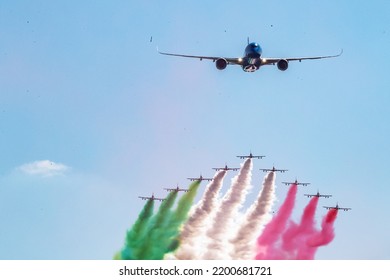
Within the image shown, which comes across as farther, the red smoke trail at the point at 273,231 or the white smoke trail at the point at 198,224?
the white smoke trail at the point at 198,224

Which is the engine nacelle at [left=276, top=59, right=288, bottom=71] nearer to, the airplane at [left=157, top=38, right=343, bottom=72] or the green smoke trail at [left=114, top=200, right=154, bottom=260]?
the airplane at [left=157, top=38, right=343, bottom=72]

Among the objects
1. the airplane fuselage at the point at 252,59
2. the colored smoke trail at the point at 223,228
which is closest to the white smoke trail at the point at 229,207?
the colored smoke trail at the point at 223,228

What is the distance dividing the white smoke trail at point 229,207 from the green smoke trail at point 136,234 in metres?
11.4

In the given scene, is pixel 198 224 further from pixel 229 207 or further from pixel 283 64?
pixel 283 64

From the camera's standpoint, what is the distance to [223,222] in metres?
138

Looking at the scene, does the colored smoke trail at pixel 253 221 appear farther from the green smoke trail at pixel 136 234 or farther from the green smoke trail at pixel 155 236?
the green smoke trail at pixel 136 234

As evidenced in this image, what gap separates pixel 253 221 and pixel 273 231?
426cm

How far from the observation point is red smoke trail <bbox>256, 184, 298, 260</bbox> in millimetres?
129125

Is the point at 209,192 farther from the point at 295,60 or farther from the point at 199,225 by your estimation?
the point at 295,60

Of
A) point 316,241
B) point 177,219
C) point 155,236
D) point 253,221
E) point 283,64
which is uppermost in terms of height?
point 283,64

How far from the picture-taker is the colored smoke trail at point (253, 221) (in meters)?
132

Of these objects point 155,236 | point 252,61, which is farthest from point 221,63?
point 155,236

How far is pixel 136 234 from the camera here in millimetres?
139125

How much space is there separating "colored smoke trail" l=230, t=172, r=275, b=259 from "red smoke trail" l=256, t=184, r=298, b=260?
4.41ft
